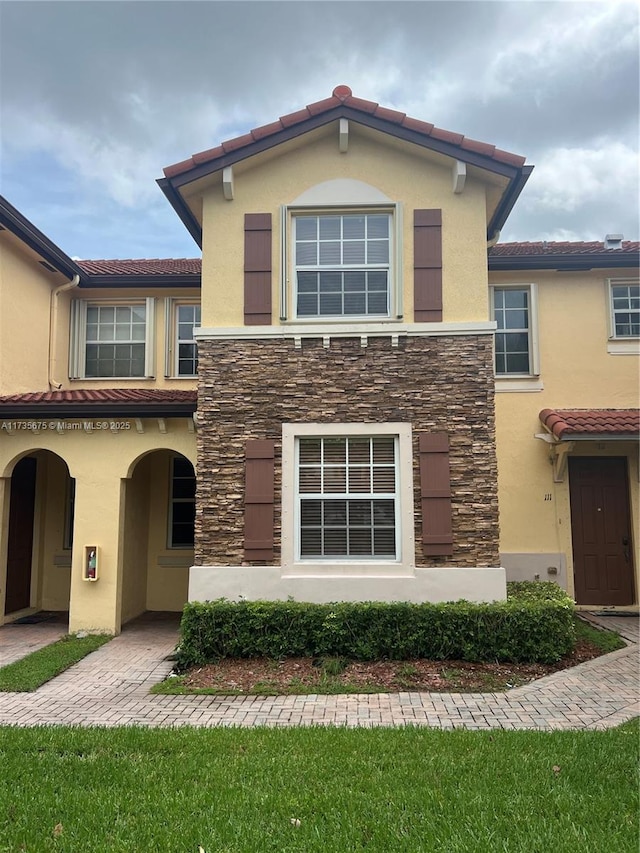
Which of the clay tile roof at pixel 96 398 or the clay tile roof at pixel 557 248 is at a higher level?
the clay tile roof at pixel 557 248

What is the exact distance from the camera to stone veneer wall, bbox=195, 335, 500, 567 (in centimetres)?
850

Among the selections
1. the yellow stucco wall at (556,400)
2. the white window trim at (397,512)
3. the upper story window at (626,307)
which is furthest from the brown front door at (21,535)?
the upper story window at (626,307)

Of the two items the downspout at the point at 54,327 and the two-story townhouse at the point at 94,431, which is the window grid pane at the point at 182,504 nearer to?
the two-story townhouse at the point at 94,431

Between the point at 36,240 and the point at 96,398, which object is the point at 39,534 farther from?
the point at 36,240

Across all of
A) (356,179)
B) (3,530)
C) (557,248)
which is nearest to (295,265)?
(356,179)

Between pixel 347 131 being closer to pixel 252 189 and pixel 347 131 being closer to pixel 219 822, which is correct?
pixel 252 189

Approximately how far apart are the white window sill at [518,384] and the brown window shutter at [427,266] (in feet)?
11.7

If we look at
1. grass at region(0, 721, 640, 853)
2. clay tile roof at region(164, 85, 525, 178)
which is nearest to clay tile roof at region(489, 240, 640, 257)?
clay tile roof at region(164, 85, 525, 178)

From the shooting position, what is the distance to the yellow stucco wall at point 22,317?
34.2 ft

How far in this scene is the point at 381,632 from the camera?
772 cm

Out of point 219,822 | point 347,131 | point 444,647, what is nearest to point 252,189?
point 347,131

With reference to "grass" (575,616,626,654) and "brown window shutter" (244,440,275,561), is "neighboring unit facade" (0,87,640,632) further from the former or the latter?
"grass" (575,616,626,654)

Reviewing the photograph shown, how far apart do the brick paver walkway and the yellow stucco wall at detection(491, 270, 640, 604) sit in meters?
3.82

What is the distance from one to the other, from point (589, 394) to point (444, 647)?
21.2 ft
